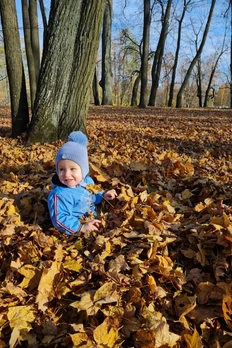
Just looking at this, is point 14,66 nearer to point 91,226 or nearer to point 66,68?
point 66,68

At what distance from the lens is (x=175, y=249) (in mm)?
2357

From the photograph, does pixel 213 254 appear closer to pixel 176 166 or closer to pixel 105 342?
pixel 105 342

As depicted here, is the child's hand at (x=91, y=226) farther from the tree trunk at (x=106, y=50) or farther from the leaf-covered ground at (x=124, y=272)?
the tree trunk at (x=106, y=50)

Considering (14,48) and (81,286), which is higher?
(14,48)

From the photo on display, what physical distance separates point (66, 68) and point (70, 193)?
349cm

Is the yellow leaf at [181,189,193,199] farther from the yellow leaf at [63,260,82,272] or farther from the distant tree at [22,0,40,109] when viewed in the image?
the distant tree at [22,0,40,109]

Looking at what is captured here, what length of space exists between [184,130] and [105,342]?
259 inches

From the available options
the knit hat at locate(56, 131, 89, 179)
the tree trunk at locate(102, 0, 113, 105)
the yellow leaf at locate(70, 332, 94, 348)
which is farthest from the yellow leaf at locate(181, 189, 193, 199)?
the tree trunk at locate(102, 0, 113, 105)

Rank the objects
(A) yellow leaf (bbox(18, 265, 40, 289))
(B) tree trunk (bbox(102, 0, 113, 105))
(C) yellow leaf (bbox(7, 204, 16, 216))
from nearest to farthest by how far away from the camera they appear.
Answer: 1. (A) yellow leaf (bbox(18, 265, 40, 289))
2. (C) yellow leaf (bbox(7, 204, 16, 216))
3. (B) tree trunk (bbox(102, 0, 113, 105))

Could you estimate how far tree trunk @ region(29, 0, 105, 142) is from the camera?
5227mm

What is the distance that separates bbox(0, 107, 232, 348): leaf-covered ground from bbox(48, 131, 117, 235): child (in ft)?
0.40

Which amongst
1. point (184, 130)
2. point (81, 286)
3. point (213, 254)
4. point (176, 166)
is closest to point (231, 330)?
point (213, 254)

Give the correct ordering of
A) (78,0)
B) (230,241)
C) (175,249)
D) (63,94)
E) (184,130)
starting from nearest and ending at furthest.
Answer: (230,241)
(175,249)
(78,0)
(63,94)
(184,130)

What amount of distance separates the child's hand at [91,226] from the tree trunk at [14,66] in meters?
4.54
